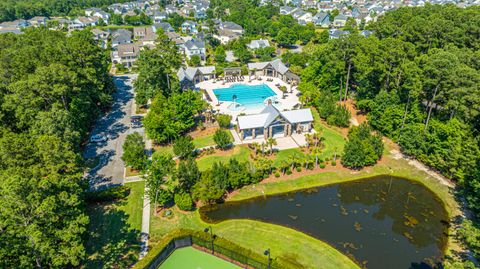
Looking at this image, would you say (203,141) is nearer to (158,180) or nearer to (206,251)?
(158,180)

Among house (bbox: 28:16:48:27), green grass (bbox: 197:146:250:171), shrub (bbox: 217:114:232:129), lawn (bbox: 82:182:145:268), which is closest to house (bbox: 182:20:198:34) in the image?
house (bbox: 28:16:48:27)

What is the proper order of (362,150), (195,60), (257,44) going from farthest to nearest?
(257,44) < (195,60) < (362,150)

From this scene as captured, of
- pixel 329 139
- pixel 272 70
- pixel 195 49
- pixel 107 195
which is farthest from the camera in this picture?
pixel 195 49

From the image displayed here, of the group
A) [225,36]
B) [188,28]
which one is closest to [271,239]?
[225,36]

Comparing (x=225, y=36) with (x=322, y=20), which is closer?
(x=225, y=36)

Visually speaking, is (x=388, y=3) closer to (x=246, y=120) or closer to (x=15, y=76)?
(x=246, y=120)

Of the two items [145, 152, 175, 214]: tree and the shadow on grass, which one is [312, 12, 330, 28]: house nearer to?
[145, 152, 175, 214]: tree
